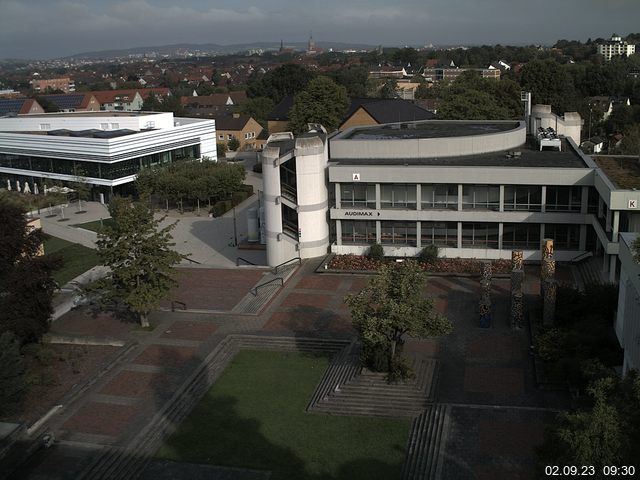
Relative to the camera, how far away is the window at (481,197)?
3631 cm

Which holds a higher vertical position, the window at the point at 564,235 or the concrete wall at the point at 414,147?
the concrete wall at the point at 414,147

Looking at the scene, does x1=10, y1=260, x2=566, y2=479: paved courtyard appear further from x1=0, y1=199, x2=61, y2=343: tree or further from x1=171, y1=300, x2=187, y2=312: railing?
x1=0, y1=199, x2=61, y2=343: tree

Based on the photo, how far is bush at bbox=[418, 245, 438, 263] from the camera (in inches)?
1419

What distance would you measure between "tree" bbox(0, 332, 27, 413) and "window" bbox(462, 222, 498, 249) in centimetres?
2323

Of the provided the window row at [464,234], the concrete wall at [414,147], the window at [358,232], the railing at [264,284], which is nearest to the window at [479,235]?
the window row at [464,234]

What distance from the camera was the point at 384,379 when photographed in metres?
23.6

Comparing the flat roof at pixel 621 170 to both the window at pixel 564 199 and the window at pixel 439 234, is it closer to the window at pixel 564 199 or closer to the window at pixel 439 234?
the window at pixel 564 199

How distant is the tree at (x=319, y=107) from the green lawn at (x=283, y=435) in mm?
53888

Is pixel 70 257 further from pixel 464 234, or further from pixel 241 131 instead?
pixel 241 131

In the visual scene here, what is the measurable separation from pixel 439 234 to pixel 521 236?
14.1 feet

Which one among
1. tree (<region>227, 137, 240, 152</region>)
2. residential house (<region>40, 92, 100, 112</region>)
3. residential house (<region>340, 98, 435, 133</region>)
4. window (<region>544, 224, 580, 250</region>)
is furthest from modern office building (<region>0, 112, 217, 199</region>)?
residential house (<region>40, 92, 100, 112</region>)

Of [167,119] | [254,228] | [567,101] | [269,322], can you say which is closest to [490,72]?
[567,101]

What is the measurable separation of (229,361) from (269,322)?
12.7 ft

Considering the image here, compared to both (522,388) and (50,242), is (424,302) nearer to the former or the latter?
(522,388)
